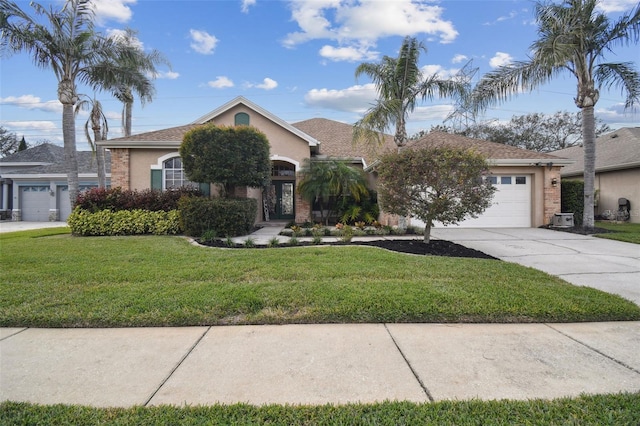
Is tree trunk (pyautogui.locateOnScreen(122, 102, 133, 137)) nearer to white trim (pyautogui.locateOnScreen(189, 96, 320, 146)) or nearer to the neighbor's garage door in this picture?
the neighbor's garage door

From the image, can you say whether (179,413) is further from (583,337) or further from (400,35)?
(400,35)

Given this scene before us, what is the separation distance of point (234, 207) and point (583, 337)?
880cm

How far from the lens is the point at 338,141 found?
705 inches

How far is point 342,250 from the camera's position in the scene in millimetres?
7281

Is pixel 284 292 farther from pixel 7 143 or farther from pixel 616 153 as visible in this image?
pixel 7 143

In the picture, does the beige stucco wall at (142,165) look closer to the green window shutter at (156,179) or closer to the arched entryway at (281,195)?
the green window shutter at (156,179)

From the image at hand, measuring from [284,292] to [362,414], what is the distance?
2.38 meters

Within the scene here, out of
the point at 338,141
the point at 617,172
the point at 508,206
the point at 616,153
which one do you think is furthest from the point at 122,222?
the point at 616,153

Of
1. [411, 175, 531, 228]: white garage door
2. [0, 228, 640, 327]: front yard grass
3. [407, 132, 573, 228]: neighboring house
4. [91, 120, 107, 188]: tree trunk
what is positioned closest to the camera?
[0, 228, 640, 327]: front yard grass

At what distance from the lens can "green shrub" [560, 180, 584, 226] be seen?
13172 mm

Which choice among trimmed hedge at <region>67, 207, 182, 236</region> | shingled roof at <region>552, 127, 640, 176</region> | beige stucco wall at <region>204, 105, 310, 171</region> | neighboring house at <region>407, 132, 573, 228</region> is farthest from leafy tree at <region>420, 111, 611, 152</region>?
trimmed hedge at <region>67, 207, 182, 236</region>

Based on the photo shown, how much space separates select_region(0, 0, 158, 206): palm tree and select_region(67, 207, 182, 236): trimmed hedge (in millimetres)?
2556

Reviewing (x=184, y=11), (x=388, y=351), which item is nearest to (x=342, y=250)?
(x=388, y=351)

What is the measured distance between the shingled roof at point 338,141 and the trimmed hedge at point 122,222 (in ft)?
23.1
